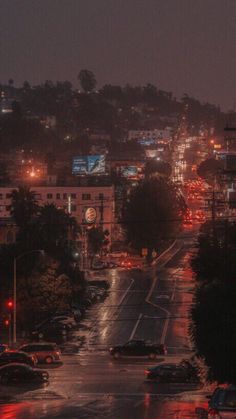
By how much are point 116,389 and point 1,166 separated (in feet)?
485

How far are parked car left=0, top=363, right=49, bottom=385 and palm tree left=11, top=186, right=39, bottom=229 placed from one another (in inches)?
1438

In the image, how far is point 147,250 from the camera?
302ft

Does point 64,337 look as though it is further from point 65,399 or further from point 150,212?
point 150,212

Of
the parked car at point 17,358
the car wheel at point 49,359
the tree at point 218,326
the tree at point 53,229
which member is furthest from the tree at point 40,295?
the tree at point 218,326

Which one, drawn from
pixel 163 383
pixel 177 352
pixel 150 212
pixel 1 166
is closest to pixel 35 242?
pixel 177 352

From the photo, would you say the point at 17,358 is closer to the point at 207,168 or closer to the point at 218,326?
the point at 218,326

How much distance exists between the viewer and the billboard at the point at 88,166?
150625mm

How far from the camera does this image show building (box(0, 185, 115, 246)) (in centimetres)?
11181

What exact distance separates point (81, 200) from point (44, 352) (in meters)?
74.9

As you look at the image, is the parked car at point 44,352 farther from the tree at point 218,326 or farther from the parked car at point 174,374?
the tree at point 218,326

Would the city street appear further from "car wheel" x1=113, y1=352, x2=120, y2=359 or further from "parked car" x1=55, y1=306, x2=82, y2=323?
Result: "parked car" x1=55, y1=306, x2=82, y2=323

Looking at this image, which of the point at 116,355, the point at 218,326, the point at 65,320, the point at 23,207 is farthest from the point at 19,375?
the point at 23,207

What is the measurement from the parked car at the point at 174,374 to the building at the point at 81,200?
72.1 metres

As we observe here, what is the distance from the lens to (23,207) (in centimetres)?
7794
